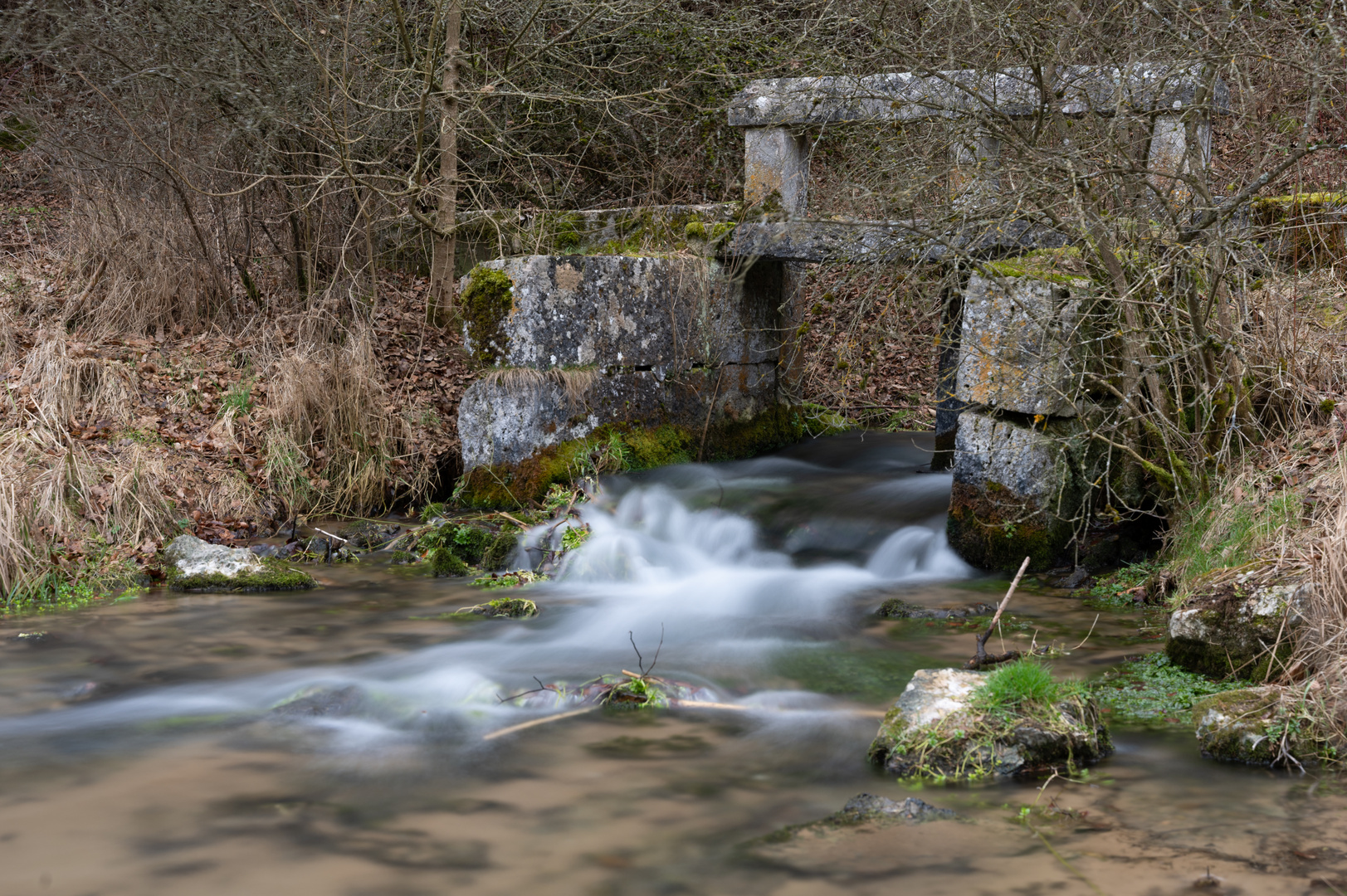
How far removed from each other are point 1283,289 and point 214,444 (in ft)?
21.9

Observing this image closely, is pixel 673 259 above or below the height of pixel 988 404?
above

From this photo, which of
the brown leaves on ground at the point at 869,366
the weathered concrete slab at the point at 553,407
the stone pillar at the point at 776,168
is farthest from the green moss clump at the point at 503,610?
the brown leaves on ground at the point at 869,366

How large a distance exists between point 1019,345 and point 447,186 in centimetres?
468

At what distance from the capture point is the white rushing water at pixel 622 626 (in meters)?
4.27

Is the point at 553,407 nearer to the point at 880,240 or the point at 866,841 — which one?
the point at 880,240

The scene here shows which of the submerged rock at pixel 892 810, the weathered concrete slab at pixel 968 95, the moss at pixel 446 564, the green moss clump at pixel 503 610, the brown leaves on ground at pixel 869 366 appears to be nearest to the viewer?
the submerged rock at pixel 892 810

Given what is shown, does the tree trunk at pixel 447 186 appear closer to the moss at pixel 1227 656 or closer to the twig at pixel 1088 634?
the twig at pixel 1088 634

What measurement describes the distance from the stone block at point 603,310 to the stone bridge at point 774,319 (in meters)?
0.01

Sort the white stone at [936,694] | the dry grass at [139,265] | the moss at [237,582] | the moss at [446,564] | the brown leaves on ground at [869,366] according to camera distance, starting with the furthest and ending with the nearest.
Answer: the brown leaves on ground at [869,366] → the dry grass at [139,265] → the moss at [446,564] → the moss at [237,582] → the white stone at [936,694]

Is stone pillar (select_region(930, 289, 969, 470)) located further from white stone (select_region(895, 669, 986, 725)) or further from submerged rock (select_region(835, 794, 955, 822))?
submerged rock (select_region(835, 794, 955, 822))

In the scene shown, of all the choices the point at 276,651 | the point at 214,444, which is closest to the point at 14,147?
the point at 214,444

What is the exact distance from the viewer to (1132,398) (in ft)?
18.6

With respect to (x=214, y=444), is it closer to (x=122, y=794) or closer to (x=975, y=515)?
(x=122, y=794)

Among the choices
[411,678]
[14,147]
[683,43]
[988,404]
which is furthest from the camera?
[14,147]
